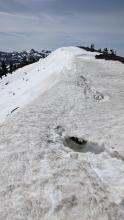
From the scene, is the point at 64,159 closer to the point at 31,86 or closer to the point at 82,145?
the point at 82,145

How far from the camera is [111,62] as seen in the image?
36750 mm

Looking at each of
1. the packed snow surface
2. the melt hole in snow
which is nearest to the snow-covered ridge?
the packed snow surface

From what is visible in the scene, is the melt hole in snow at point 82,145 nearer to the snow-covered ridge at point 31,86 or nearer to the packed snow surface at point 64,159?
the packed snow surface at point 64,159

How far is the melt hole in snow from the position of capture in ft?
49.3

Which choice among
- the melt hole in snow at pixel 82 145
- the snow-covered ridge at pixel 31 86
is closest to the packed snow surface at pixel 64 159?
the melt hole in snow at pixel 82 145

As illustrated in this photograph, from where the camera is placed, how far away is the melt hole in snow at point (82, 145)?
49.3 ft

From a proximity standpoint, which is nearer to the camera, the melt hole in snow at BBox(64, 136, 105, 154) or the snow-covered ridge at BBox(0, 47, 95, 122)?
the melt hole in snow at BBox(64, 136, 105, 154)

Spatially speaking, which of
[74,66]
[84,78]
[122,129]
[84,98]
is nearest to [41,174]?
[122,129]

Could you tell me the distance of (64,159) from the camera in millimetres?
13320

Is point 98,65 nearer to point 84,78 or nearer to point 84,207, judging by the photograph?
point 84,78

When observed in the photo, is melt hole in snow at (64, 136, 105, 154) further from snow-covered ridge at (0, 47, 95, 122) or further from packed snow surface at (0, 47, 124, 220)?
snow-covered ridge at (0, 47, 95, 122)

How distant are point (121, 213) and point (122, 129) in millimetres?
7496

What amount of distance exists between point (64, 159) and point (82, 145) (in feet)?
8.23

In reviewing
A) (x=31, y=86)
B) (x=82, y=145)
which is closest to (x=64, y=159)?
(x=82, y=145)
